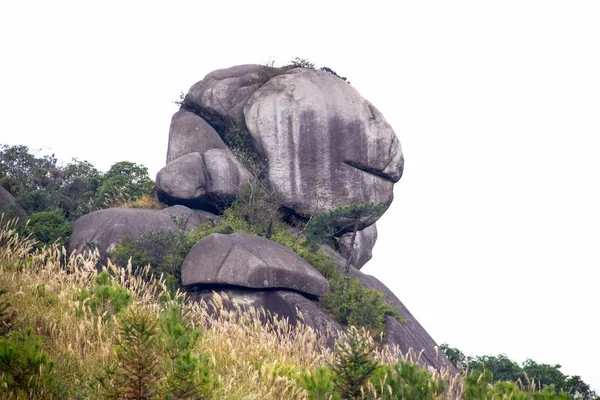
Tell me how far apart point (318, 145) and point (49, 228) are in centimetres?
1178

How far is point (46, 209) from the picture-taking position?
28.1 metres

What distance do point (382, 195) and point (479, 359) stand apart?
26.0ft

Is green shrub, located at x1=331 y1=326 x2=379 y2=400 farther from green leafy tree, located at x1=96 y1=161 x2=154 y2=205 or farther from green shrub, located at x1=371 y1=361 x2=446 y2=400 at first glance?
green leafy tree, located at x1=96 y1=161 x2=154 y2=205

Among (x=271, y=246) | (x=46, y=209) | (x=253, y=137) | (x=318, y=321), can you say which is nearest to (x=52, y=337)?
(x=318, y=321)

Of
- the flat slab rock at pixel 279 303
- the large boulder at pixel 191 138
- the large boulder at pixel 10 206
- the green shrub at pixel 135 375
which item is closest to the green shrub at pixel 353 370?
the green shrub at pixel 135 375

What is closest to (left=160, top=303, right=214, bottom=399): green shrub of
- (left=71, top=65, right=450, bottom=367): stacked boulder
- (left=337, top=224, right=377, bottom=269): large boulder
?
(left=71, top=65, right=450, bottom=367): stacked boulder

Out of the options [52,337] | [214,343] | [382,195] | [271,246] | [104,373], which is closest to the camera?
[104,373]

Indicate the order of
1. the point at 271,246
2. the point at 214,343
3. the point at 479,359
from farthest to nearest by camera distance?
the point at 479,359, the point at 271,246, the point at 214,343

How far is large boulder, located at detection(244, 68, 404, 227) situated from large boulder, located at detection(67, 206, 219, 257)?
5.55 metres

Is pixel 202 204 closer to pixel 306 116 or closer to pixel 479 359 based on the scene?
pixel 306 116

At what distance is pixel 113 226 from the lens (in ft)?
82.9

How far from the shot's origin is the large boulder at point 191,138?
31.5 metres

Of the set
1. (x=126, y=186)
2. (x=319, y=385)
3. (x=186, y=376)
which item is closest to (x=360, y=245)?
(x=126, y=186)

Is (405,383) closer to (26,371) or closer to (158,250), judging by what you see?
(26,371)
